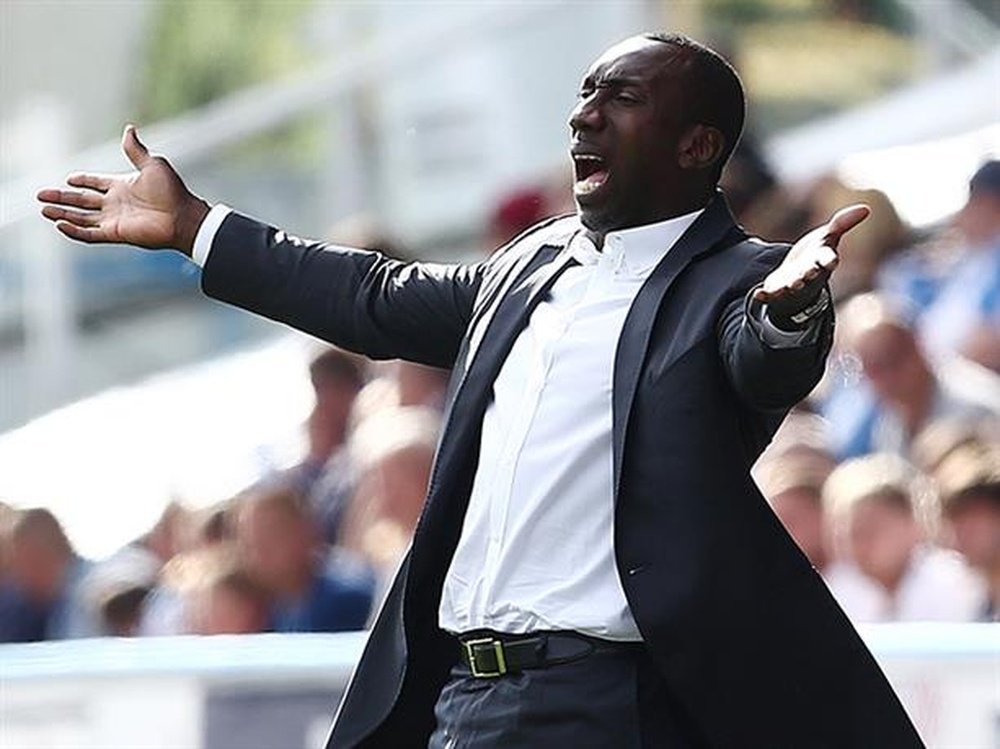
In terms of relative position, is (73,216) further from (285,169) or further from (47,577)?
(285,169)

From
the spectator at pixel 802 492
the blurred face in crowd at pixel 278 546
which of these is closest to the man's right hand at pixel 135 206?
the spectator at pixel 802 492

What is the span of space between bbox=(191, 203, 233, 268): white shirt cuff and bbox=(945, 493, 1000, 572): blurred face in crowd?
2.59 meters

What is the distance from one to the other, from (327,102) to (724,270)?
8.89 meters

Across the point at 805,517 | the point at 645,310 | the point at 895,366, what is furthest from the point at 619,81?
the point at 895,366

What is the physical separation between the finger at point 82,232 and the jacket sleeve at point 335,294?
177mm

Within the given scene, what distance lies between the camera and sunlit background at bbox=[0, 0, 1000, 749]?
10641 millimetres

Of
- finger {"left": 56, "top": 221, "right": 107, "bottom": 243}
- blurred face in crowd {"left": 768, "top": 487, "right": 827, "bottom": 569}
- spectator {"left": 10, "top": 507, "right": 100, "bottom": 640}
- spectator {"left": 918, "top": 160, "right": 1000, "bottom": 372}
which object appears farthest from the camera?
spectator {"left": 10, "top": 507, "right": 100, "bottom": 640}

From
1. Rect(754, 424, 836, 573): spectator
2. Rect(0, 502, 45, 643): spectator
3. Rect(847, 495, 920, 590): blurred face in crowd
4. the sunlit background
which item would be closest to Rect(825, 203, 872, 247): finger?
Rect(847, 495, 920, 590): blurred face in crowd

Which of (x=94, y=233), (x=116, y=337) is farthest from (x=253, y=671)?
(x=116, y=337)

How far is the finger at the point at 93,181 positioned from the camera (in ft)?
15.4

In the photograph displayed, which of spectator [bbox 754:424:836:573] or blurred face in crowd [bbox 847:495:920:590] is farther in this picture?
spectator [bbox 754:424:836:573]

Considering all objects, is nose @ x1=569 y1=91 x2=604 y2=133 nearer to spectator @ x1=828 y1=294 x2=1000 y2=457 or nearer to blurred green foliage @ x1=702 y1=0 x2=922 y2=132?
spectator @ x1=828 y1=294 x2=1000 y2=457

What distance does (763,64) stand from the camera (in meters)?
20.8

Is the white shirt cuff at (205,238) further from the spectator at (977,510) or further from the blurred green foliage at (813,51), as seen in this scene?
the blurred green foliage at (813,51)
